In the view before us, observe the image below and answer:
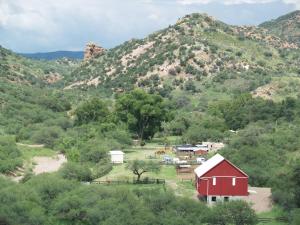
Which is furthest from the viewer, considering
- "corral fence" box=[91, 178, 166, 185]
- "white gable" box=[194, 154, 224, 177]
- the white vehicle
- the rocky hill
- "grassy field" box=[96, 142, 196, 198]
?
the rocky hill

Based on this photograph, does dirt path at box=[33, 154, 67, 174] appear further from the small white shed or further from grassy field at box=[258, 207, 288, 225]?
grassy field at box=[258, 207, 288, 225]

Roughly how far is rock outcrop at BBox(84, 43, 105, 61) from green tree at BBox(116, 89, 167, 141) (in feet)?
302

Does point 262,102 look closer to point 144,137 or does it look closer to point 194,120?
point 194,120

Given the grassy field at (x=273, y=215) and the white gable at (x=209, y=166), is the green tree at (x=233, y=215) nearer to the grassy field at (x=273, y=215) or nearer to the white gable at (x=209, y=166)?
the grassy field at (x=273, y=215)

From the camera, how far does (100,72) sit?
6481 inches

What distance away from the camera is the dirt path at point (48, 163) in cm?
7161

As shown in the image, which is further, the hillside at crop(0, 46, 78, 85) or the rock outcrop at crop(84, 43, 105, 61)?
the rock outcrop at crop(84, 43, 105, 61)

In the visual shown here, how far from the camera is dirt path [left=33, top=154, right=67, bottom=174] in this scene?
71.6 meters

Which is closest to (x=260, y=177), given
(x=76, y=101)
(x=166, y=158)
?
(x=166, y=158)

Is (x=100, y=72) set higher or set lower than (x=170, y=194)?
higher

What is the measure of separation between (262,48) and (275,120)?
6794 cm

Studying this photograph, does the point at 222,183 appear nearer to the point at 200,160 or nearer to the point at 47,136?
the point at 200,160

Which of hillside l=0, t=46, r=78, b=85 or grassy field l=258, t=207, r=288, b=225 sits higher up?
hillside l=0, t=46, r=78, b=85

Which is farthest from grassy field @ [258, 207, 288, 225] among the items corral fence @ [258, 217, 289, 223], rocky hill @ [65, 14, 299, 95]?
rocky hill @ [65, 14, 299, 95]
